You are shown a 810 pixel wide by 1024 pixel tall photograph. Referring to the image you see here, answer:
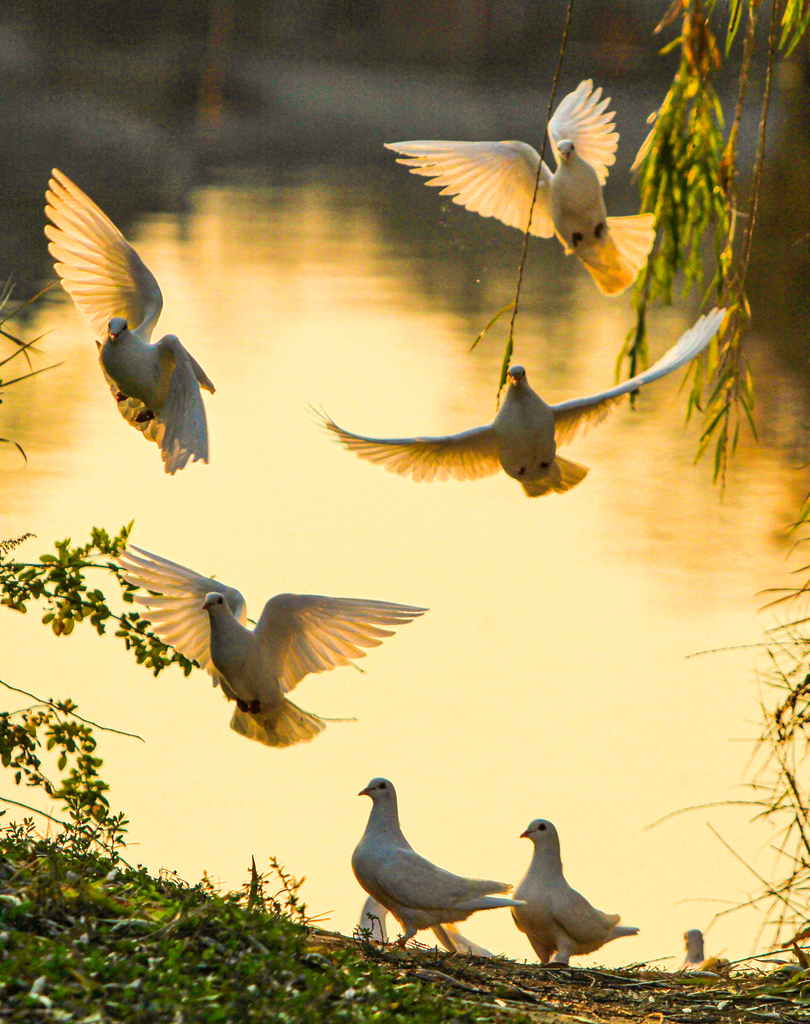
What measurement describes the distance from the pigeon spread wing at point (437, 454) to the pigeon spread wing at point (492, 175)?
84cm

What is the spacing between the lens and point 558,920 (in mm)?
4359

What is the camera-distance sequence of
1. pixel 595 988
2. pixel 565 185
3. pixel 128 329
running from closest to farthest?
pixel 128 329 → pixel 595 988 → pixel 565 185

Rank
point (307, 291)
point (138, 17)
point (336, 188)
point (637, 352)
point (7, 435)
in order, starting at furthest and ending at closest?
point (138, 17) → point (336, 188) → point (307, 291) → point (7, 435) → point (637, 352)

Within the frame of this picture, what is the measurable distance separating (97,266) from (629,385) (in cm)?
160

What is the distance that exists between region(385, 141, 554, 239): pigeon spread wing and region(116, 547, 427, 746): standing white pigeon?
1452 mm

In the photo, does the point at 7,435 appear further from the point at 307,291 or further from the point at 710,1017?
the point at 710,1017

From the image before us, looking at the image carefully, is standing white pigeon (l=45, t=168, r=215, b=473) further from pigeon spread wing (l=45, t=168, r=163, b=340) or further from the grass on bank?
A: the grass on bank

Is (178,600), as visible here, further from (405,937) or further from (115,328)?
(405,937)

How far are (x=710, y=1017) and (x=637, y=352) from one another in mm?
1667

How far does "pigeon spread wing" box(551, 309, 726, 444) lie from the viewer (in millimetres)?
3445

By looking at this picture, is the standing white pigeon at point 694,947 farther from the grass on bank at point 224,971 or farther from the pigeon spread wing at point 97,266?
the pigeon spread wing at point 97,266

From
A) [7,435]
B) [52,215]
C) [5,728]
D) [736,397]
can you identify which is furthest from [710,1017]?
[7,435]

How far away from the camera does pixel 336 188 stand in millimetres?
22422

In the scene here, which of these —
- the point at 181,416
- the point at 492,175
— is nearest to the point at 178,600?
the point at 181,416
